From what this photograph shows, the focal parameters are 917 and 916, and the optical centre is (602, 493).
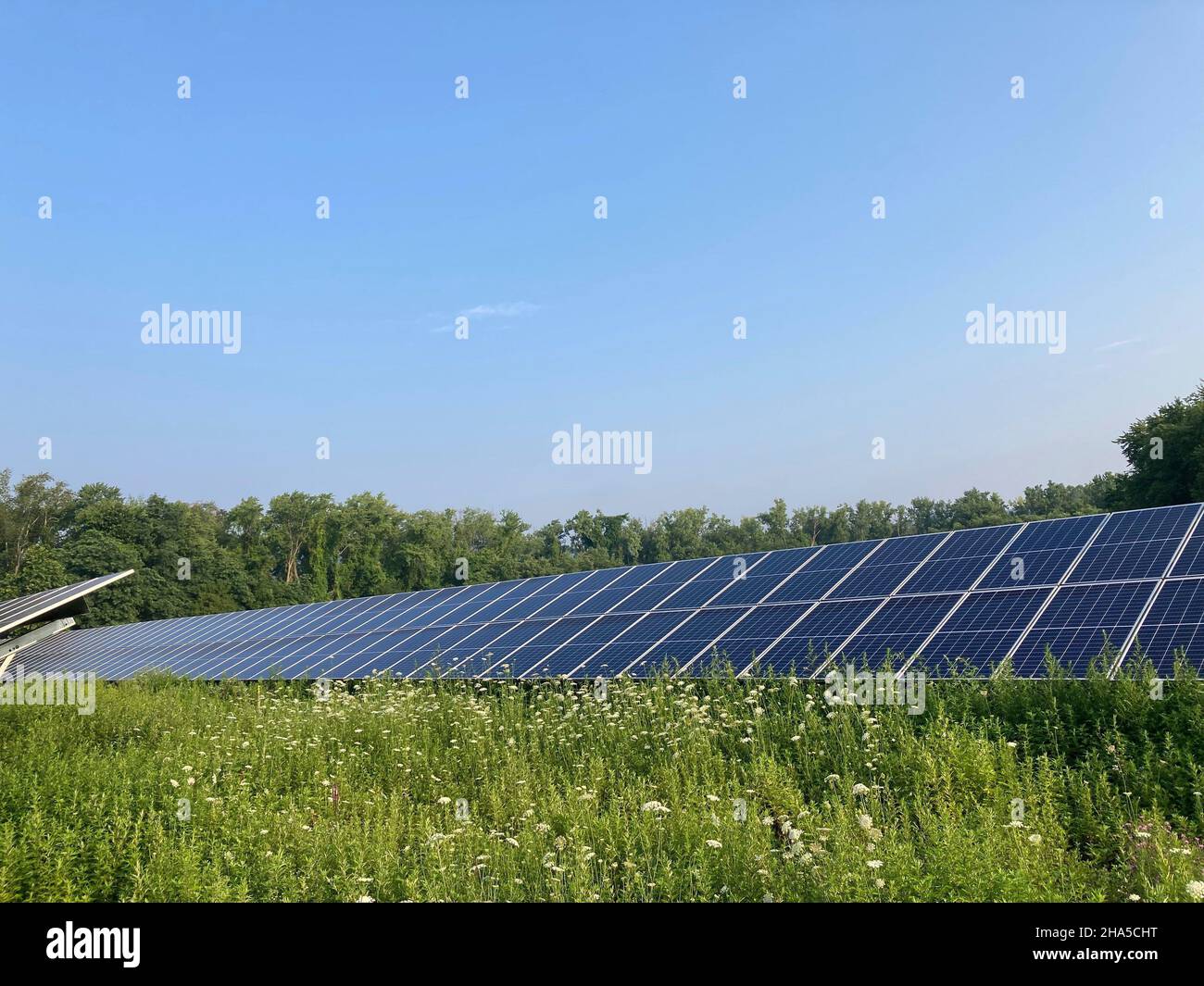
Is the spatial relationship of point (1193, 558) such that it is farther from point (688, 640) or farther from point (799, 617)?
point (688, 640)

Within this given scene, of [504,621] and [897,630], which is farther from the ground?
[897,630]

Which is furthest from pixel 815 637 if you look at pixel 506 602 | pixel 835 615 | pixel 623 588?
pixel 506 602

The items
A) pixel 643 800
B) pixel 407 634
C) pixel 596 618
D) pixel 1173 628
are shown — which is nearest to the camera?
pixel 643 800

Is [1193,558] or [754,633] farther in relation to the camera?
[754,633]

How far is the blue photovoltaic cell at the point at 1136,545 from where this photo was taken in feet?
50.6

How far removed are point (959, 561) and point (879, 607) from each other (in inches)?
97.7

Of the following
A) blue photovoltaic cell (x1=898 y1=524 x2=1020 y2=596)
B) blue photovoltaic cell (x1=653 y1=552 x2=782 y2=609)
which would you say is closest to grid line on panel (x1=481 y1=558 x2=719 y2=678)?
blue photovoltaic cell (x1=653 y1=552 x2=782 y2=609)

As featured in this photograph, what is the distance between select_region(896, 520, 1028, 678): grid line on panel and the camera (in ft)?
47.0

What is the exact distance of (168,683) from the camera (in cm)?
2367

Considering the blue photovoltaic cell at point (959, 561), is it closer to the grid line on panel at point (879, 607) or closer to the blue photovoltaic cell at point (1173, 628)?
the grid line on panel at point (879, 607)

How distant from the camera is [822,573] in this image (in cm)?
2041

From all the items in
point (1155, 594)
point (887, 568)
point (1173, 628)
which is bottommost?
point (1173, 628)

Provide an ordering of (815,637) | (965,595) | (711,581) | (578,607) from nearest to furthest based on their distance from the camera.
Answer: (815,637) < (965,595) < (711,581) < (578,607)
